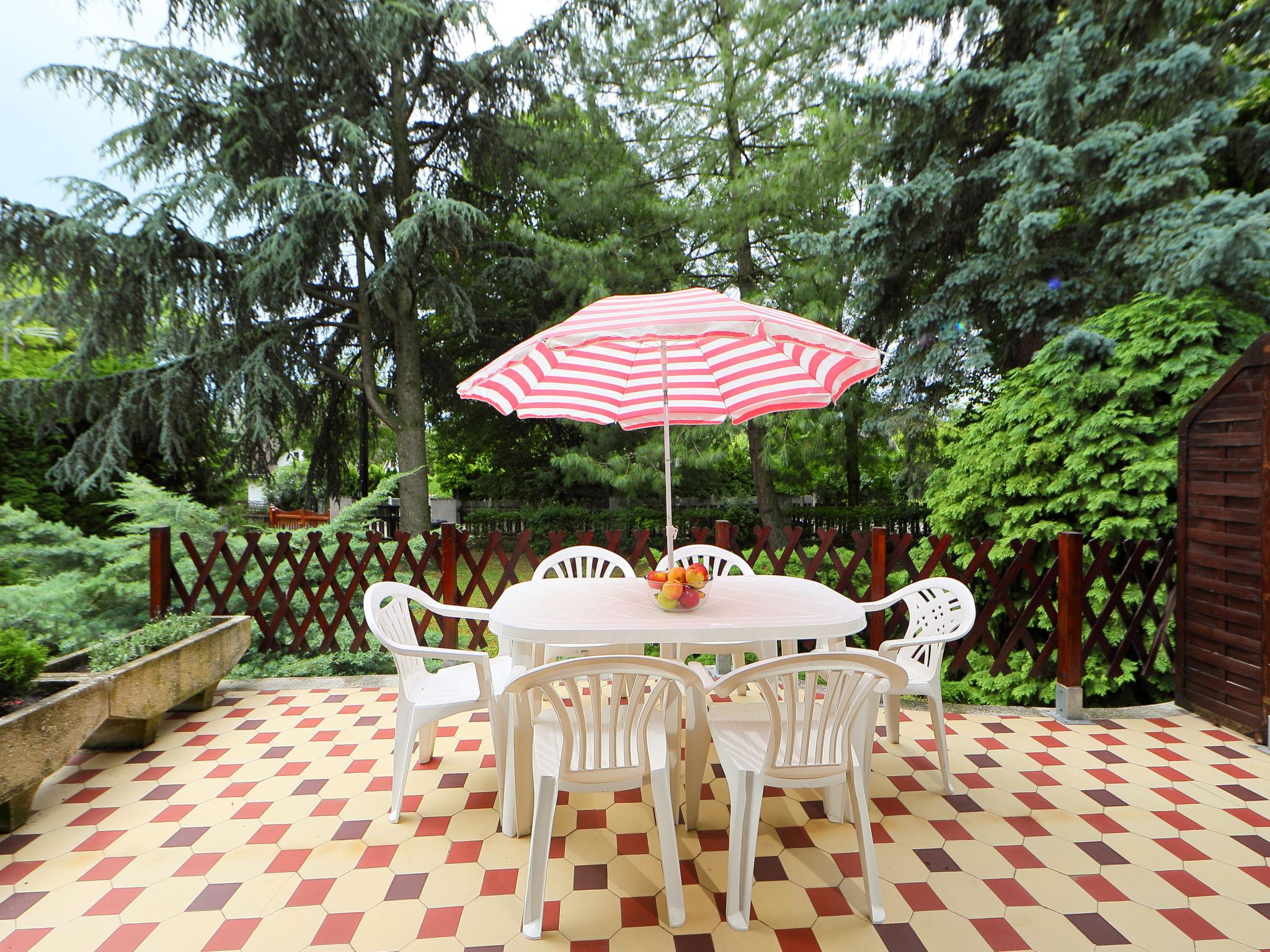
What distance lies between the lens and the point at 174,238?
8664 mm

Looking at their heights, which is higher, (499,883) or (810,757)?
(810,757)

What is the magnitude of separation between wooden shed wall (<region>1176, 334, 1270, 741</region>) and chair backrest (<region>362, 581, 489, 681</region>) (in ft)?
12.7

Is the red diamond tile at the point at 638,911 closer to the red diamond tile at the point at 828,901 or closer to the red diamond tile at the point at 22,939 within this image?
the red diamond tile at the point at 828,901

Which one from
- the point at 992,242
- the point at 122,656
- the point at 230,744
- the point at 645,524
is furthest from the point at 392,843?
the point at 645,524

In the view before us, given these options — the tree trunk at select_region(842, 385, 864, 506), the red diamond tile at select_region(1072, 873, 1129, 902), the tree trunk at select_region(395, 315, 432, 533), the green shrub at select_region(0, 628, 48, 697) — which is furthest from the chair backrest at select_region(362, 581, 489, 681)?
the tree trunk at select_region(395, 315, 432, 533)

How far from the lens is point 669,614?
100 inches

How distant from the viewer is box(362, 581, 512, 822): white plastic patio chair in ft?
8.05

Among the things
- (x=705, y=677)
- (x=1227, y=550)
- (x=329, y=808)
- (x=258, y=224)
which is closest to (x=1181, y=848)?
(x=1227, y=550)

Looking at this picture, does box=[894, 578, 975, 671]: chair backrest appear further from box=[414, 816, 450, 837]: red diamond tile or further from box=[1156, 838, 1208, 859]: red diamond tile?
box=[414, 816, 450, 837]: red diamond tile

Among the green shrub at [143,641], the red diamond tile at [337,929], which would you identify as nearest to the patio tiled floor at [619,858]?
the red diamond tile at [337,929]

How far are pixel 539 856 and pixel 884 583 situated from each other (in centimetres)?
313

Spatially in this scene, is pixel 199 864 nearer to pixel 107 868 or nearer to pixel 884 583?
pixel 107 868

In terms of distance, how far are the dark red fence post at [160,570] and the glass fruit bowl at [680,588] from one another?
3.80 metres

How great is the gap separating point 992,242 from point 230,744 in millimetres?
8170
